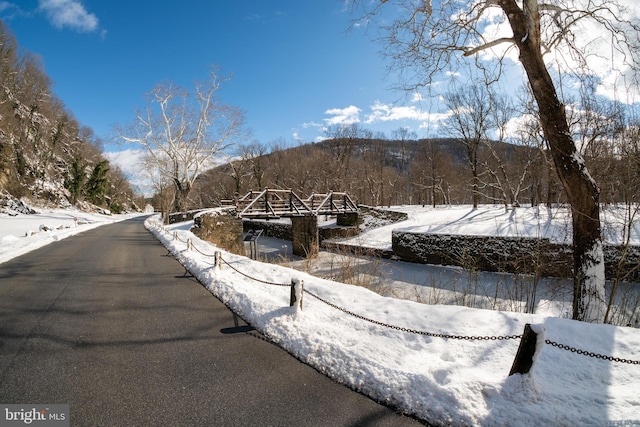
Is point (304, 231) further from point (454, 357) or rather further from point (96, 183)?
point (96, 183)

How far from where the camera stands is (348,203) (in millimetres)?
25328

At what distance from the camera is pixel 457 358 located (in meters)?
3.35

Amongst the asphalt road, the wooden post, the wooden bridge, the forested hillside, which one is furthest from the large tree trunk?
the forested hillside

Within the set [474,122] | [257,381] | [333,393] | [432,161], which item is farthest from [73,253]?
[432,161]

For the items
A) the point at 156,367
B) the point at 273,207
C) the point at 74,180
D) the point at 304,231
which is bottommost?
the point at 156,367

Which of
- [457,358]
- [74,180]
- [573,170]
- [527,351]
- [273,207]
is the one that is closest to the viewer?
[527,351]

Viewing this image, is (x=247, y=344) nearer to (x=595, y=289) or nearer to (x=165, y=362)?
(x=165, y=362)

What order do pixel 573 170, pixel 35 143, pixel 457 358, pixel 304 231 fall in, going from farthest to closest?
1. pixel 35 143
2. pixel 304 231
3. pixel 573 170
4. pixel 457 358

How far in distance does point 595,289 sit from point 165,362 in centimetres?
634

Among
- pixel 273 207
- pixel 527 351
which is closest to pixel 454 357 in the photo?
pixel 527 351

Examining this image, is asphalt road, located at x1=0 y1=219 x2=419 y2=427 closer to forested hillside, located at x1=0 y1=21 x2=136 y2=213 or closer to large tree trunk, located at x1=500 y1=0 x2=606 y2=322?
large tree trunk, located at x1=500 y1=0 x2=606 y2=322

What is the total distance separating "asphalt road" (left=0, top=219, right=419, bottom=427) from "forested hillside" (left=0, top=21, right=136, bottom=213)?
32.6 m

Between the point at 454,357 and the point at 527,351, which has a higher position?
the point at 527,351

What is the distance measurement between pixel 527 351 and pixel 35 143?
167 ft
